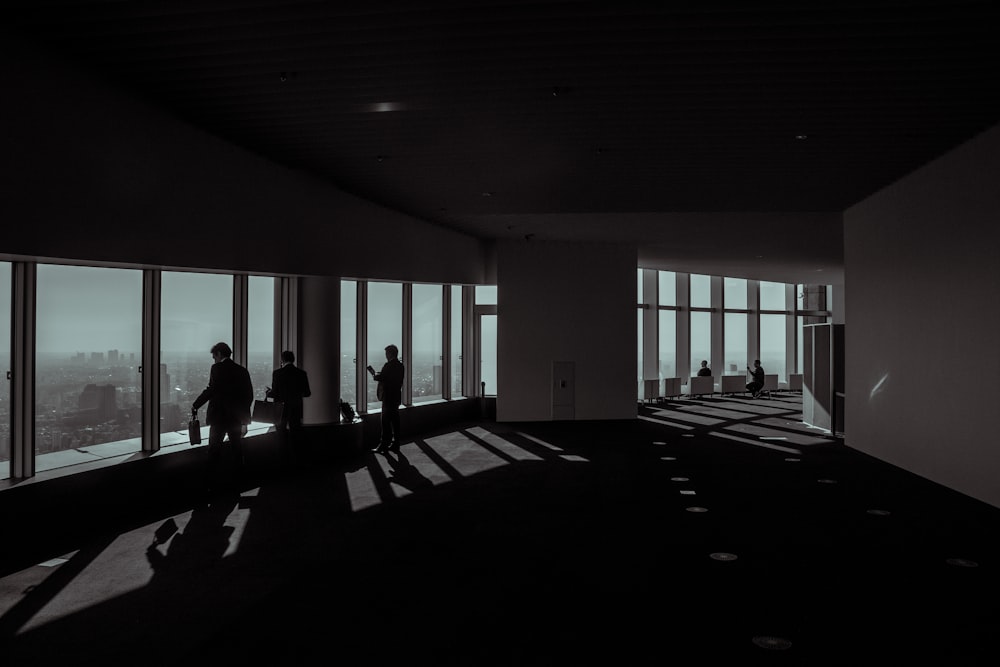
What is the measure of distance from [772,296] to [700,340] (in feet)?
12.8

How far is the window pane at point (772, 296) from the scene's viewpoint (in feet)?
76.0

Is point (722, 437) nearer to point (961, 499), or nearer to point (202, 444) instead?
point (961, 499)

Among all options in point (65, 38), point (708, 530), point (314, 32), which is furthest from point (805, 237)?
point (65, 38)

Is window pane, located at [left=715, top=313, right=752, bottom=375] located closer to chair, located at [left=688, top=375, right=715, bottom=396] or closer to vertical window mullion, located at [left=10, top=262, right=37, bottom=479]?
chair, located at [left=688, top=375, right=715, bottom=396]

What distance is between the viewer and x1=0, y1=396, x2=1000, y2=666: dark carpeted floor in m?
3.55

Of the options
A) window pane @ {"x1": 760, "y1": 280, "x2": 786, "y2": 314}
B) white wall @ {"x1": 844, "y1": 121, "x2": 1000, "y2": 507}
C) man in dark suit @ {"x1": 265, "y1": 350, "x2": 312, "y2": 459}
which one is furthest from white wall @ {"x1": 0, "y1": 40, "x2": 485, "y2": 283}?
window pane @ {"x1": 760, "y1": 280, "x2": 786, "y2": 314}

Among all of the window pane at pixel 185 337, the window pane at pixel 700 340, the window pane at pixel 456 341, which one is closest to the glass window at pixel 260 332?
the window pane at pixel 185 337

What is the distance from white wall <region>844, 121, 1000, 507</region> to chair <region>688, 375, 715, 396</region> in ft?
33.5

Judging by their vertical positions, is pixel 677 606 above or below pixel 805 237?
below

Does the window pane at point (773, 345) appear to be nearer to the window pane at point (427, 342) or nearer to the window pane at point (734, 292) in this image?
the window pane at point (734, 292)

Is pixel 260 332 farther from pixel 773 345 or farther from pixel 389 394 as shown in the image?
pixel 773 345

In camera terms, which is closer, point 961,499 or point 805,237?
point 961,499

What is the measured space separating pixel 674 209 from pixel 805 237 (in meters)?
4.80

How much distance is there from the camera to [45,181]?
495cm
